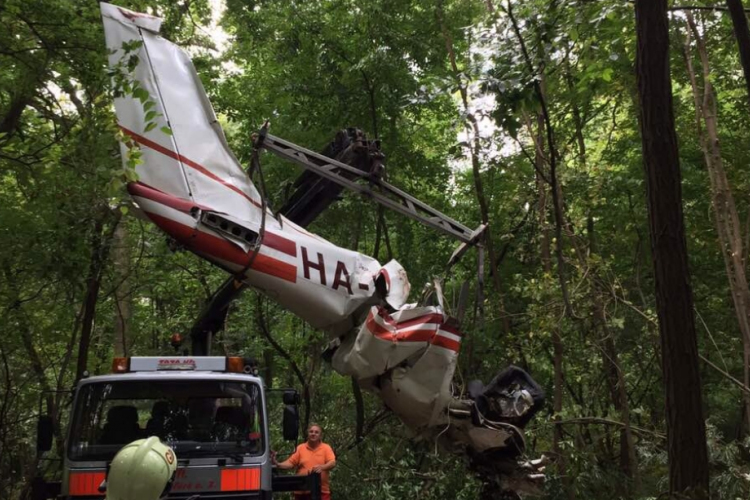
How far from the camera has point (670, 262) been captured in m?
5.15

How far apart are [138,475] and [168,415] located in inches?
146

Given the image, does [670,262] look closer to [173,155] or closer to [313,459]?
[173,155]

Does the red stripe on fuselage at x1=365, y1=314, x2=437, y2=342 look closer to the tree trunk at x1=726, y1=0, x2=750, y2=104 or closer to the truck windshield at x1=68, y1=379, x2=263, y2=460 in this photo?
the truck windshield at x1=68, y1=379, x2=263, y2=460

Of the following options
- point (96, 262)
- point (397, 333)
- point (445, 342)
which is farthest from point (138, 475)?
point (96, 262)

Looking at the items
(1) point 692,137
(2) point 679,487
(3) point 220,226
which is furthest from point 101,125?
(1) point 692,137

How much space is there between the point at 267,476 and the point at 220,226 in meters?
2.24

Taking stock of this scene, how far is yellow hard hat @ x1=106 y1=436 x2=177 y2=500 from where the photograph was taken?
2535 mm

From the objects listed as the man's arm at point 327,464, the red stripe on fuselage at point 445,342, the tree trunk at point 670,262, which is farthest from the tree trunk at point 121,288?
the tree trunk at point 670,262

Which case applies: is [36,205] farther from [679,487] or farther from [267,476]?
[679,487]

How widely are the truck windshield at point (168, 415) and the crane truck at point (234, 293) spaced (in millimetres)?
11

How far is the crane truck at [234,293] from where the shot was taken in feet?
19.3

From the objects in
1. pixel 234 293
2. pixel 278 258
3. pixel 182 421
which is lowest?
pixel 182 421

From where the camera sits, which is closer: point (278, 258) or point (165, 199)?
point (165, 199)

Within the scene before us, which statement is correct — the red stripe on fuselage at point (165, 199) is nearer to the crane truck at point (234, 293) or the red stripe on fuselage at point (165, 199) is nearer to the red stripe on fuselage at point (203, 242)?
the crane truck at point (234, 293)
